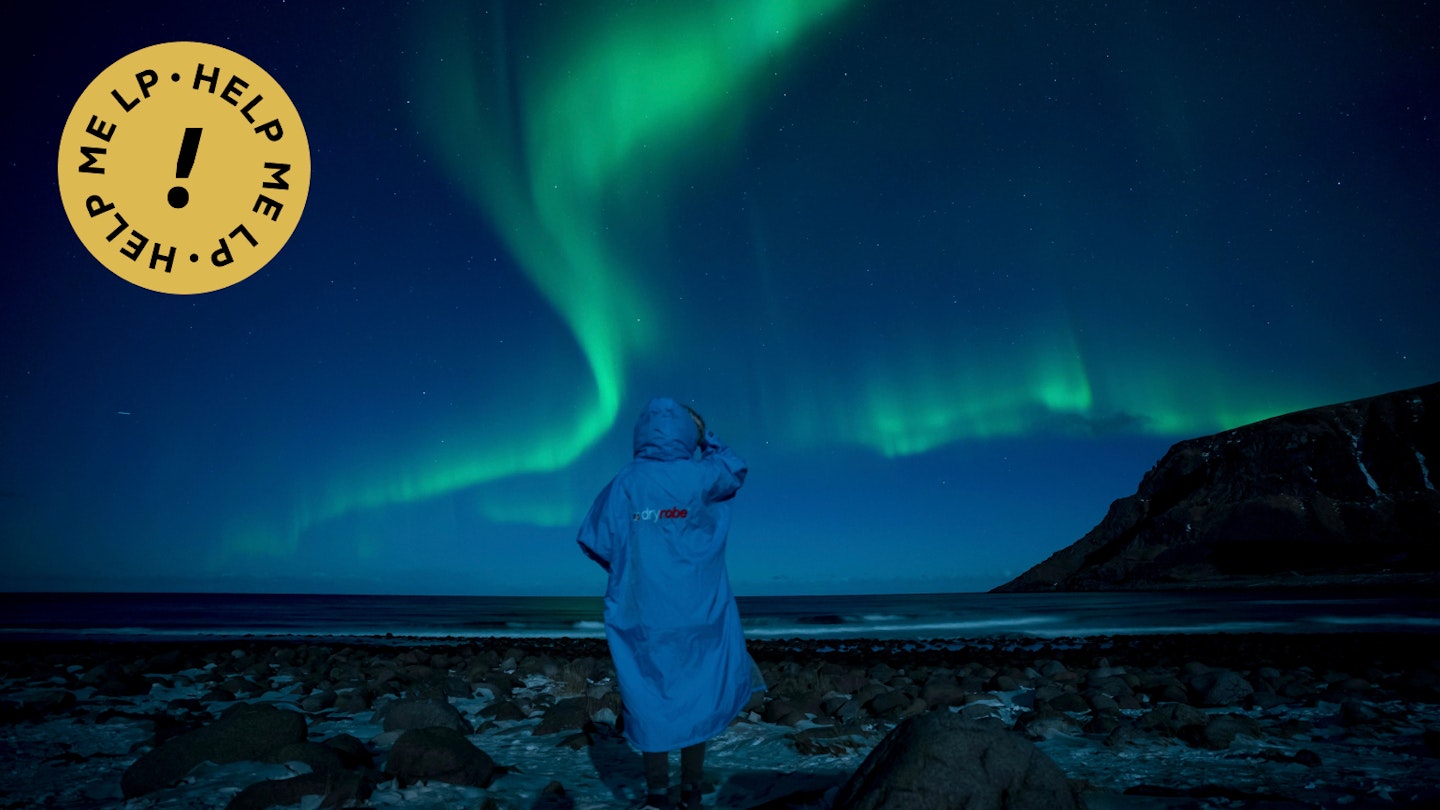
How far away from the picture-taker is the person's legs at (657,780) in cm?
370

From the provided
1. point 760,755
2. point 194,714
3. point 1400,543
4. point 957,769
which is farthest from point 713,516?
point 1400,543

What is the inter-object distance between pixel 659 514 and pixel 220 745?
140 inches

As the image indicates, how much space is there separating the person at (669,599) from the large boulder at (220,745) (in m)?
2.94

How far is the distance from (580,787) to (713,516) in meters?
2.14

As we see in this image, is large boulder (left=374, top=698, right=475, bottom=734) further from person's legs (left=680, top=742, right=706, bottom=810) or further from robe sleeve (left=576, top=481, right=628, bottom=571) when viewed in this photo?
robe sleeve (left=576, top=481, right=628, bottom=571)

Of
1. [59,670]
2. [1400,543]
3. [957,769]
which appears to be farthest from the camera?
[1400,543]

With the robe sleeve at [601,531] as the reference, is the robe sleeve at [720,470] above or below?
above

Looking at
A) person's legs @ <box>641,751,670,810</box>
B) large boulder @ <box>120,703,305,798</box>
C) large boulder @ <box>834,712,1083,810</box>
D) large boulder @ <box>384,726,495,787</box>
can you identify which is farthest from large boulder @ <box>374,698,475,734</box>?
large boulder @ <box>834,712,1083,810</box>

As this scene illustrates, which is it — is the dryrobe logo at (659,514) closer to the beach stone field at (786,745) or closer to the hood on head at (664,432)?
the hood on head at (664,432)

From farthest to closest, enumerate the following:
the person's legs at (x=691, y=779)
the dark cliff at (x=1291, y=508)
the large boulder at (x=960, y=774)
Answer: the dark cliff at (x=1291, y=508) → the person's legs at (x=691, y=779) → the large boulder at (x=960, y=774)

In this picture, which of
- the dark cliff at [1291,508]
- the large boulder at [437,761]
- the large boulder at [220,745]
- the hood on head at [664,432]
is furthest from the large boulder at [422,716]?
the dark cliff at [1291,508]

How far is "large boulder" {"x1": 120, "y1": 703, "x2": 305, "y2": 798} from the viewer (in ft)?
14.7

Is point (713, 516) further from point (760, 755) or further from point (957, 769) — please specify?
point (760, 755)

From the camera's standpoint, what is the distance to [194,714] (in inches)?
297
